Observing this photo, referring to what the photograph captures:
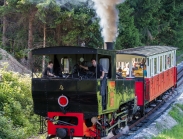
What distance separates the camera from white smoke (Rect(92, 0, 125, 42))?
15719mm

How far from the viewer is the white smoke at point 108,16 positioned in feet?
51.6

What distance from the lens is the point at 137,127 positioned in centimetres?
1502

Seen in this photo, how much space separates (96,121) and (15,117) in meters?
3.40

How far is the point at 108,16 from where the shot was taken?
16.4 meters

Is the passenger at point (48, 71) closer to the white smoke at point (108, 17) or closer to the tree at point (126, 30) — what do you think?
the white smoke at point (108, 17)

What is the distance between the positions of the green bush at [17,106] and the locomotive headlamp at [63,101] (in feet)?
4.39

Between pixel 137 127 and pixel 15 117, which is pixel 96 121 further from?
pixel 137 127

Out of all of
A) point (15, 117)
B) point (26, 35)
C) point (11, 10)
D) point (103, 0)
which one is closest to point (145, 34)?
point (26, 35)

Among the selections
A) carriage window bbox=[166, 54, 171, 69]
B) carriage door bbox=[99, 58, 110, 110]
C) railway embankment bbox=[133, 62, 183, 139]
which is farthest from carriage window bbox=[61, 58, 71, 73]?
carriage window bbox=[166, 54, 171, 69]

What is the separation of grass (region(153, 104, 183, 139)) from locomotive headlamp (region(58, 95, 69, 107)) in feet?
12.0

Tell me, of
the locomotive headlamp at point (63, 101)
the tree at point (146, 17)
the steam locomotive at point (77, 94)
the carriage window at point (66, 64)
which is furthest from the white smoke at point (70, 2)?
the locomotive headlamp at point (63, 101)

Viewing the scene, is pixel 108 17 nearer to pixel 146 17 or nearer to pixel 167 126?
pixel 167 126

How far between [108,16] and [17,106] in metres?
5.84

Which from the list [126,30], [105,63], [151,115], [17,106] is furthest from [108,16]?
[126,30]
